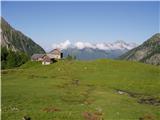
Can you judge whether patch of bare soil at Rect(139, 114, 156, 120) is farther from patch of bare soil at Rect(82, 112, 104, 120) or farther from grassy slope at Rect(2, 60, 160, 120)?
patch of bare soil at Rect(82, 112, 104, 120)

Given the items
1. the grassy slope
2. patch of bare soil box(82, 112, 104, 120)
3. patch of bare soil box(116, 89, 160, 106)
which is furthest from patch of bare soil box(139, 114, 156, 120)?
patch of bare soil box(116, 89, 160, 106)

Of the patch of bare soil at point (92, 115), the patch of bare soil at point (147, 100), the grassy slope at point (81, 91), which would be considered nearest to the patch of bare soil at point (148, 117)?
the grassy slope at point (81, 91)

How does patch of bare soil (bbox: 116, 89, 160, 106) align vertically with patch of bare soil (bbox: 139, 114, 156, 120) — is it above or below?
below

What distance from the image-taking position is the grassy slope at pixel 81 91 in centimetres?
3953

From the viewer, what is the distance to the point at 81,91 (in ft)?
223

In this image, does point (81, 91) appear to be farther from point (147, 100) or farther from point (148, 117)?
point (148, 117)

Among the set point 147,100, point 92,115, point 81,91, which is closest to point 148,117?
point 92,115

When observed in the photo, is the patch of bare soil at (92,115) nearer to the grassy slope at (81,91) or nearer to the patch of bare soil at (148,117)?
the grassy slope at (81,91)

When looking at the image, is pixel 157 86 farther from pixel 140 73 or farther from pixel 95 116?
pixel 95 116

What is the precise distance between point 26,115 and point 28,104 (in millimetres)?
13607

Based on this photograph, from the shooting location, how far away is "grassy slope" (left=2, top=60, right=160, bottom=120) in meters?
39.5

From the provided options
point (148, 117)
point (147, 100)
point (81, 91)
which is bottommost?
point (147, 100)

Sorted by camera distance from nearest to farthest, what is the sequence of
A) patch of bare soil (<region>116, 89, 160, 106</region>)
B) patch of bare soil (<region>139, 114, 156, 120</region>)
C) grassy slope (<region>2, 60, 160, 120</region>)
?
grassy slope (<region>2, 60, 160, 120</region>) → patch of bare soil (<region>139, 114, 156, 120</region>) → patch of bare soil (<region>116, 89, 160, 106</region>)

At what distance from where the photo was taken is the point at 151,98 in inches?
2635
